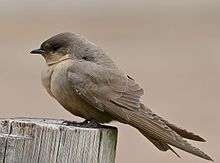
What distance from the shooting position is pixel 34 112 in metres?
13.6

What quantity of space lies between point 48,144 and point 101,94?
1424 mm

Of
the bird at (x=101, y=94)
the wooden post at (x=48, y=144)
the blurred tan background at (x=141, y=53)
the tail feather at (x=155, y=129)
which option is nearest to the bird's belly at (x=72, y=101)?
the bird at (x=101, y=94)

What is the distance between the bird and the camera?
19.4 feet

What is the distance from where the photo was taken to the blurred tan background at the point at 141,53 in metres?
13.4

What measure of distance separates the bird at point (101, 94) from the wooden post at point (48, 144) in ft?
3.00

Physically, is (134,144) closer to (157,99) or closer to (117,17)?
(157,99)

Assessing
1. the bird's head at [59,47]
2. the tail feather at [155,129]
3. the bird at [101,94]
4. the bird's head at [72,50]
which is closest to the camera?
the tail feather at [155,129]

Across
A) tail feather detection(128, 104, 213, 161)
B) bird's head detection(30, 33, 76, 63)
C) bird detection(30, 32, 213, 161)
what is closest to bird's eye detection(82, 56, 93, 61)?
bird detection(30, 32, 213, 161)

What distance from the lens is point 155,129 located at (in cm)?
583

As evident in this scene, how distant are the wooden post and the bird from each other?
92 centimetres

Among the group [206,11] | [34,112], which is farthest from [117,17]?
[34,112]

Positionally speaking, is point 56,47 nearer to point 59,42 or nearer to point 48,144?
point 59,42

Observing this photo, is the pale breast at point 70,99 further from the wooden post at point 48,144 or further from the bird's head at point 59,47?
the wooden post at point 48,144

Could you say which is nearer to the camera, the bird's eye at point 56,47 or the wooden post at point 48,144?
the wooden post at point 48,144
